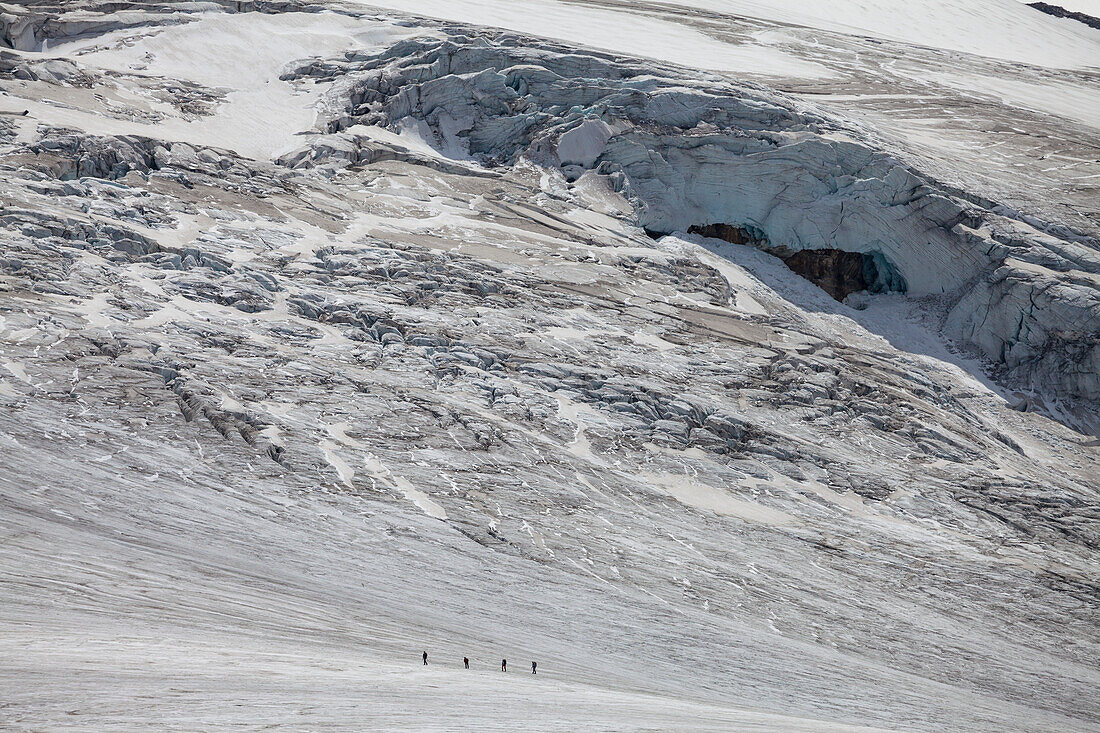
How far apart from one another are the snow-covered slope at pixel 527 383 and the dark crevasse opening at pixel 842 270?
259 mm

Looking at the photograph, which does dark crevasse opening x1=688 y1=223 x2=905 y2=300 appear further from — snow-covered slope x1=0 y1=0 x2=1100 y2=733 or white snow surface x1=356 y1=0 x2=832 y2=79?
white snow surface x1=356 y1=0 x2=832 y2=79

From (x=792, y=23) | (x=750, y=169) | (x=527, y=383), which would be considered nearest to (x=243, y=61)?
(x=750, y=169)

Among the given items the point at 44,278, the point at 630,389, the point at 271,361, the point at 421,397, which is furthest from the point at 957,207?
the point at 44,278

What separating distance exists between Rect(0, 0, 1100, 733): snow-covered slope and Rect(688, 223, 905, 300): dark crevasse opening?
0.26m

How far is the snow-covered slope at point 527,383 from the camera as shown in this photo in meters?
24.9

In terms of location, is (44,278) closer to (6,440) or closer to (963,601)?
(6,440)

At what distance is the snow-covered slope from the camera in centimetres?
2488

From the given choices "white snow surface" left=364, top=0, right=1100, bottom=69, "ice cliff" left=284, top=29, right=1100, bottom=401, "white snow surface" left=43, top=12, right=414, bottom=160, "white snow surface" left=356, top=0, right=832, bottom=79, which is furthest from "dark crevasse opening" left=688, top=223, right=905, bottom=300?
"white snow surface" left=43, top=12, right=414, bottom=160

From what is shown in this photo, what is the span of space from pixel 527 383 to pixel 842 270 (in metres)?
27.4

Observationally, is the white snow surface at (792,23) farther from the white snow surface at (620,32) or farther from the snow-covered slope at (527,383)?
the snow-covered slope at (527,383)

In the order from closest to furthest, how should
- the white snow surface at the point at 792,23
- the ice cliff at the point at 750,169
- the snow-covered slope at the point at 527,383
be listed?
1. the snow-covered slope at the point at 527,383
2. the ice cliff at the point at 750,169
3. the white snow surface at the point at 792,23

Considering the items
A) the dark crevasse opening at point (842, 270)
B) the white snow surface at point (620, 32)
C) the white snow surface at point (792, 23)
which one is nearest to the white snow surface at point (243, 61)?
the white snow surface at point (620, 32)

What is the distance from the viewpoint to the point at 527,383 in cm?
4059

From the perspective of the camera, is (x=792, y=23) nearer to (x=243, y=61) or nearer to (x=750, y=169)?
(x=750, y=169)
